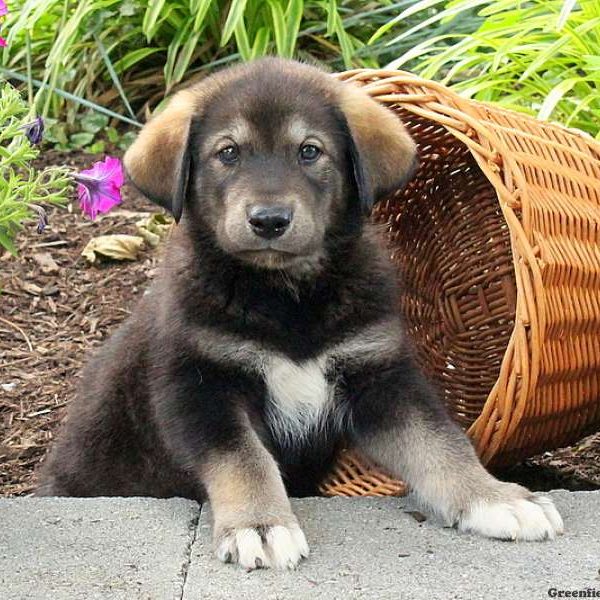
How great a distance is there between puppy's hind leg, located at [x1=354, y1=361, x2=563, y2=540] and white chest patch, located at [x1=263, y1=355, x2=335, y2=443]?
4.7 inches

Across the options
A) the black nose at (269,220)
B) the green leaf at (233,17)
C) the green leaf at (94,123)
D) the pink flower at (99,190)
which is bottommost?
the green leaf at (94,123)

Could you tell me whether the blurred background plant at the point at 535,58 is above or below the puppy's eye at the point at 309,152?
below

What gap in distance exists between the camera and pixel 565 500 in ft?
11.3

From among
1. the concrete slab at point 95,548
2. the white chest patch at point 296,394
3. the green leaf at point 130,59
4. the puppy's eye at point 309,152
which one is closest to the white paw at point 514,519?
the white chest patch at point 296,394

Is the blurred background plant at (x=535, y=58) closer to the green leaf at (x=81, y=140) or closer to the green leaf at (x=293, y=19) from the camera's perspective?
the green leaf at (x=293, y=19)

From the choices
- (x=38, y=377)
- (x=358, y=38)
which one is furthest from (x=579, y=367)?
(x=358, y=38)

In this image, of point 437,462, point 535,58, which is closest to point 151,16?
point 535,58

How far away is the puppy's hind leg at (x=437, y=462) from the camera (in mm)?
3195

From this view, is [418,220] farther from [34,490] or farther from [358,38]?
[358,38]

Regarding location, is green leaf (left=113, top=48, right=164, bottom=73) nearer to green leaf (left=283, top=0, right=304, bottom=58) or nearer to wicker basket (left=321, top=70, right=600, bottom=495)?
green leaf (left=283, top=0, right=304, bottom=58)

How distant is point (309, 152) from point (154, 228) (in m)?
2.45

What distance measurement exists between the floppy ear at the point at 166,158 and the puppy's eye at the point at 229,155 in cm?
12

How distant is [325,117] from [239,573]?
1.39 m

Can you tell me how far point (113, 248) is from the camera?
5723mm
